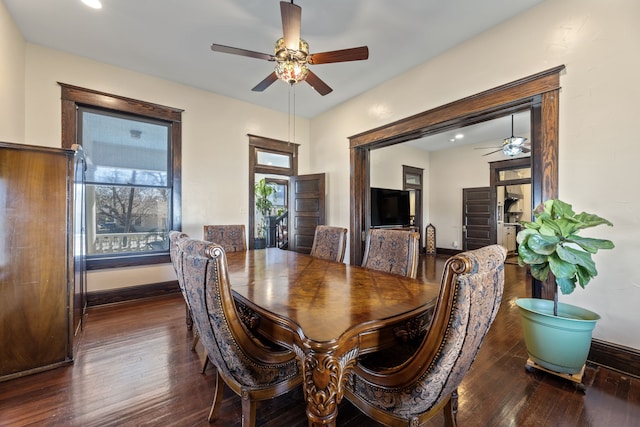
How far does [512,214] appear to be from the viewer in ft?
25.4

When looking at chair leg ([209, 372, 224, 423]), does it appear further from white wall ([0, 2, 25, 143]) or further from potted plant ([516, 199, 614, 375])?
white wall ([0, 2, 25, 143])

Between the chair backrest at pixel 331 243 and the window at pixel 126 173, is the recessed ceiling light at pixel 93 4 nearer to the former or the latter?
the window at pixel 126 173

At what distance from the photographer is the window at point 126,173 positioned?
3.46 metres

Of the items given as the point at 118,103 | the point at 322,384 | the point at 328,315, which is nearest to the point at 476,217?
the point at 328,315

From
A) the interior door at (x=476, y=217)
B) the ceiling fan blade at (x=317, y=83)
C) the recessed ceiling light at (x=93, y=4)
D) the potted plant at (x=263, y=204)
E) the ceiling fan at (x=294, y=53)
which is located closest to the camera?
the ceiling fan at (x=294, y=53)

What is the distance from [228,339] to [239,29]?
307 centimetres

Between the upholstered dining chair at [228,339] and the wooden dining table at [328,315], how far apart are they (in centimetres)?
13

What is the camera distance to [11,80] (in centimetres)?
266

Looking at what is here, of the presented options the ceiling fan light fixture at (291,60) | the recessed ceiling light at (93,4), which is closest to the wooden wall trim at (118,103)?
the recessed ceiling light at (93,4)

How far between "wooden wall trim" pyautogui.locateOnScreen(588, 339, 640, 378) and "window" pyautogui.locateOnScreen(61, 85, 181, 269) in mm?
4900

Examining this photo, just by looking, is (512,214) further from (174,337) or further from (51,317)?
(51,317)

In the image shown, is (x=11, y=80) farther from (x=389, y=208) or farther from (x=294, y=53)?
(x=389, y=208)

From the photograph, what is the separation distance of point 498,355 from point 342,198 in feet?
10.1

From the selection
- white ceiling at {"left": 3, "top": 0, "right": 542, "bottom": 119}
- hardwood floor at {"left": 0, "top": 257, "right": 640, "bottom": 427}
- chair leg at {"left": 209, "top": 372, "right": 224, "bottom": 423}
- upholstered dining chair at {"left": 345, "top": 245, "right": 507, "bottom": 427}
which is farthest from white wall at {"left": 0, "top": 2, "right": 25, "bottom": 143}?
upholstered dining chair at {"left": 345, "top": 245, "right": 507, "bottom": 427}
